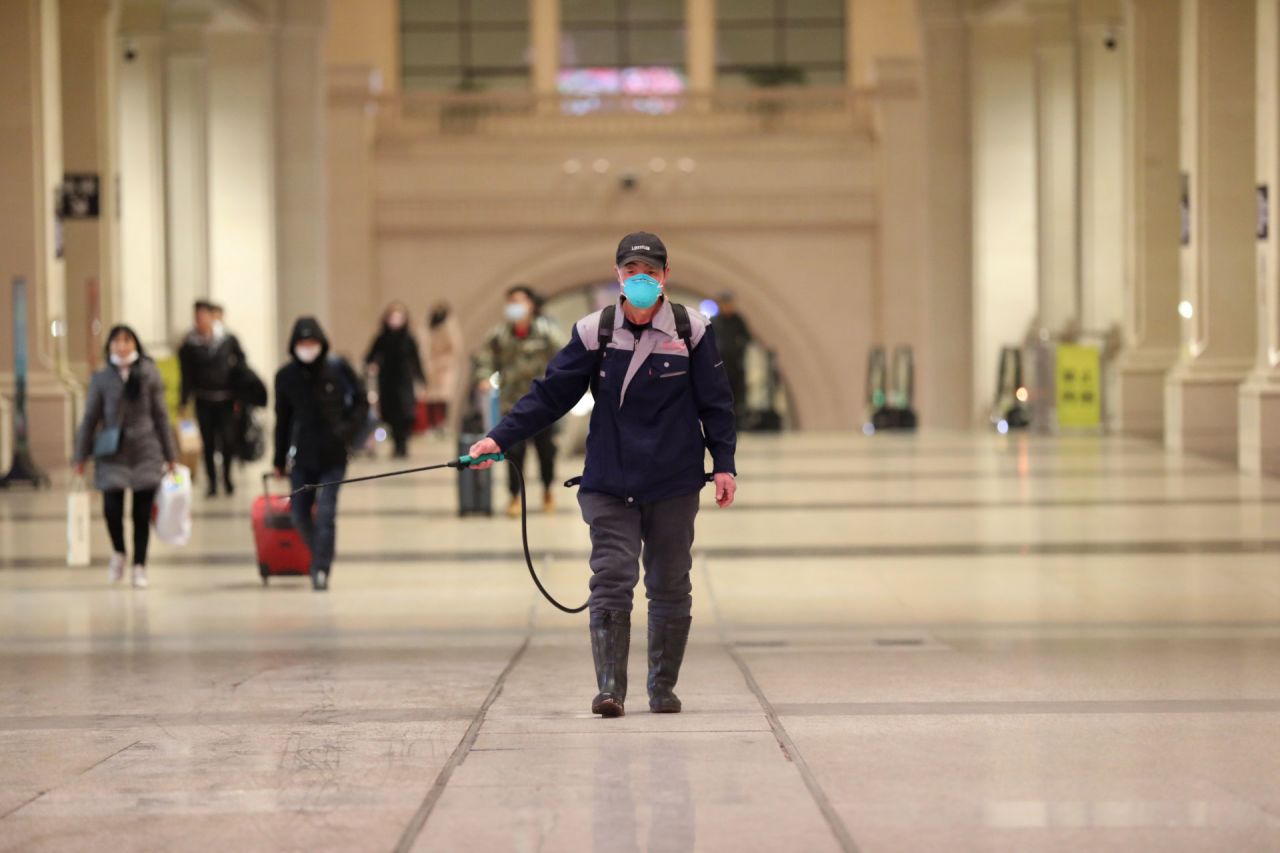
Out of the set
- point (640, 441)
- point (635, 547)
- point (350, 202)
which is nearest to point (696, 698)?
point (635, 547)

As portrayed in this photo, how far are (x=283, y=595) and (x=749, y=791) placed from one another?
5.97 m

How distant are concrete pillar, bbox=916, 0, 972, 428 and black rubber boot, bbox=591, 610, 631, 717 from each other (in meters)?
25.6

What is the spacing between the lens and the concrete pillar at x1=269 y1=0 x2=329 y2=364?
100ft

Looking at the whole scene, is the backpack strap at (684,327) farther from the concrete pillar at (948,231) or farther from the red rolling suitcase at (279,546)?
the concrete pillar at (948,231)

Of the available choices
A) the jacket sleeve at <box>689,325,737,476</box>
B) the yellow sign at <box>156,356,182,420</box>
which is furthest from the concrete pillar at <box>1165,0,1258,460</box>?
the jacket sleeve at <box>689,325,737,476</box>

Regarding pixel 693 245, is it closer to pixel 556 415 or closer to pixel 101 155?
pixel 101 155

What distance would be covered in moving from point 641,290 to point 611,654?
3.78 feet

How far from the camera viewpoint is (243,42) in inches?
1188

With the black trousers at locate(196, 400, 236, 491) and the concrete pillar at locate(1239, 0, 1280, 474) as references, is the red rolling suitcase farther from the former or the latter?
the concrete pillar at locate(1239, 0, 1280, 474)

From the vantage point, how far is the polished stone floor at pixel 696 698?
217 inches

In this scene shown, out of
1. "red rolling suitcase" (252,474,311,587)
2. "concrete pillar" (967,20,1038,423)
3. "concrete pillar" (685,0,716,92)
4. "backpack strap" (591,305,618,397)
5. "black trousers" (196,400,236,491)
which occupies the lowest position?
"red rolling suitcase" (252,474,311,587)

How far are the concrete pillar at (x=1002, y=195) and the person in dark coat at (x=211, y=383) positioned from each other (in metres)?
15.3

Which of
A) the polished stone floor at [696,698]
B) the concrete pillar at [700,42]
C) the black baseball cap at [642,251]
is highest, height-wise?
the concrete pillar at [700,42]

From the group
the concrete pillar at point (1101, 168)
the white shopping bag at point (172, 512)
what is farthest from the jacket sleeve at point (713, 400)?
the concrete pillar at point (1101, 168)
